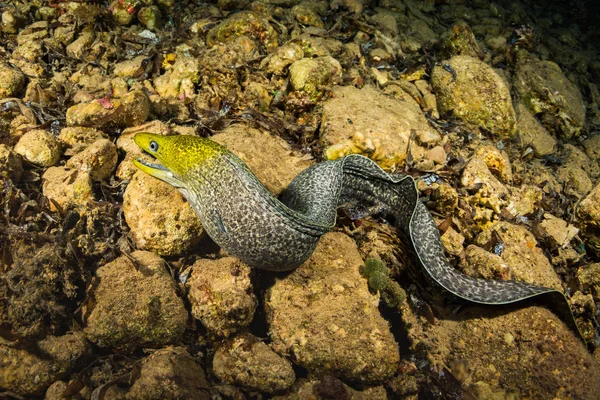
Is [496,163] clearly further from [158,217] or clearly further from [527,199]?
[158,217]

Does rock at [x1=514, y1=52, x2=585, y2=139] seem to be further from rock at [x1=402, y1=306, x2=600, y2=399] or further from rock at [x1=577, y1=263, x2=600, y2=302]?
rock at [x1=402, y1=306, x2=600, y2=399]

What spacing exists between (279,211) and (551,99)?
574cm

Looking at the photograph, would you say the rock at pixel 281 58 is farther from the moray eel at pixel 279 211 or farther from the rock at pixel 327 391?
the rock at pixel 327 391

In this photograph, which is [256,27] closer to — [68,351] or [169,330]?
[169,330]

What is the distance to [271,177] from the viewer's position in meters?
4.17

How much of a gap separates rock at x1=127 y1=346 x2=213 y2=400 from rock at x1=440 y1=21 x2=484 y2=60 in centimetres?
626

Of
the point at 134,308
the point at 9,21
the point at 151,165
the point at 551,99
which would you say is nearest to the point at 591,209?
the point at 551,99

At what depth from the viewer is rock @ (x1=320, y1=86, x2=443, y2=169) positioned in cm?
455

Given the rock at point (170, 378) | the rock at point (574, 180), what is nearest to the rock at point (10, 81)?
the rock at point (170, 378)

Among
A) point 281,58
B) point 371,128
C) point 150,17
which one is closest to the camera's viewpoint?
point 371,128

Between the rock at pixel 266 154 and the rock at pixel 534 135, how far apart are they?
12.0ft

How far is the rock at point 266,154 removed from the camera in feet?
13.5

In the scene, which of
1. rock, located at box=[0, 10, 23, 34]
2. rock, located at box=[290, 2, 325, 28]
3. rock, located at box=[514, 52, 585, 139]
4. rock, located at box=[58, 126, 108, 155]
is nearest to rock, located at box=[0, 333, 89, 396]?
rock, located at box=[58, 126, 108, 155]

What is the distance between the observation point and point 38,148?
369cm
